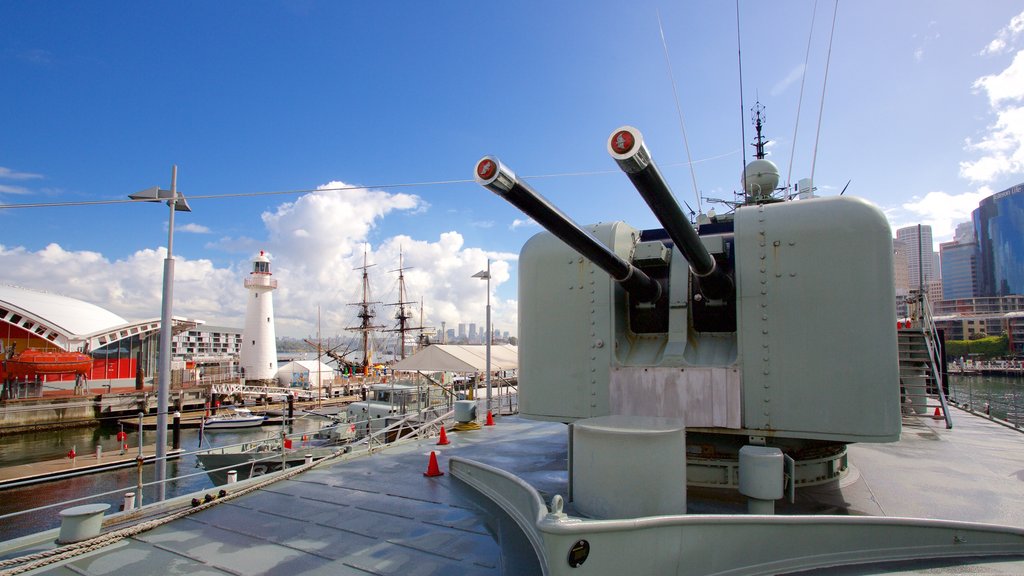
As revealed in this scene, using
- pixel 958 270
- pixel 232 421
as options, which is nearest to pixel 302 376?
pixel 232 421

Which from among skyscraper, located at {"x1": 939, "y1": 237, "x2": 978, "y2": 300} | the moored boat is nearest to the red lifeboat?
the moored boat

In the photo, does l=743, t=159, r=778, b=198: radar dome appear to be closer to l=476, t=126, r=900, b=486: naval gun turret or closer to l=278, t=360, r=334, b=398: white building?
l=476, t=126, r=900, b=486: naval gun turret

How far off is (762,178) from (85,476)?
24.6m

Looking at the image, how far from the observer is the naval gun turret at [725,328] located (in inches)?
152

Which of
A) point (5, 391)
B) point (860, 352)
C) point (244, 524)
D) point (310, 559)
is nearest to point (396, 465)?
point (244, 524)

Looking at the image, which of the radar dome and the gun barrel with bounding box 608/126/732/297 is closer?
the gun barrel with bounding box 608/126/732/297

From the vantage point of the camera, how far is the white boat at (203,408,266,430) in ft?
96.7

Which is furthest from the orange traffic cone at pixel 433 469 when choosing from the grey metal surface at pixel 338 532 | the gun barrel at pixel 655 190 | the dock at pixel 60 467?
the dock at pixel 60 467

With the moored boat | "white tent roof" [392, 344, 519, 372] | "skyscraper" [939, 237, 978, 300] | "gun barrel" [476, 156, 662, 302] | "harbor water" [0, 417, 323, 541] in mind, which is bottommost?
"harbor water" [0, 417, 323, 541]

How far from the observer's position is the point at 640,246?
4.80 meters

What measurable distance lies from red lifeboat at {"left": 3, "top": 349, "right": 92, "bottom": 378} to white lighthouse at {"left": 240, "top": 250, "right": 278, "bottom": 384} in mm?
11089

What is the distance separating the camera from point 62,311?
135 ft

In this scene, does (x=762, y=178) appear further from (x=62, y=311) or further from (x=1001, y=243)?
(x=1001, y=243)

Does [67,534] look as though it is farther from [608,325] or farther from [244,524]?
[608,325]
